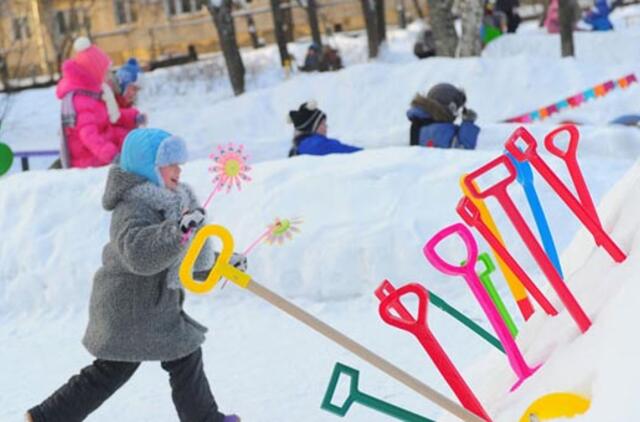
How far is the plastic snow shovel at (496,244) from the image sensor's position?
170 cm

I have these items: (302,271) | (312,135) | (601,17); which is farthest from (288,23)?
(302,271)

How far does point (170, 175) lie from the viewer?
3.81m

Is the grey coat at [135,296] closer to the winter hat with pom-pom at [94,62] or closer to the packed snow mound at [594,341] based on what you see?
the packed snow mound at [594,341]

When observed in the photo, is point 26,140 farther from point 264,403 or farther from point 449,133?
point 264,403

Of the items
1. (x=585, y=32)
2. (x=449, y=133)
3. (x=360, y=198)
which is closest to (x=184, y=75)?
(x=585, y=32)

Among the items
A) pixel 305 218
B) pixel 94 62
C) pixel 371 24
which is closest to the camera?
pixel 305 218

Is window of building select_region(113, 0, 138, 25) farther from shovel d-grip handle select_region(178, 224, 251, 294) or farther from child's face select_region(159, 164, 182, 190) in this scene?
shovel d-grip handle select_region(178, 224, 251, 294)

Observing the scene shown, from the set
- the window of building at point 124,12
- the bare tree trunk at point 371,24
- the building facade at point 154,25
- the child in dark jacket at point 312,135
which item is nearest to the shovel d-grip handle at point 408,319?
the child in dark jacket at point 312,135

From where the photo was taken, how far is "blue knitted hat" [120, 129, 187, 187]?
3.71 metres

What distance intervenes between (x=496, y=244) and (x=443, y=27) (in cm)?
1601

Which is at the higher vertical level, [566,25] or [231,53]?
[566,25]

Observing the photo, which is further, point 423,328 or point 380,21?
point 380,21

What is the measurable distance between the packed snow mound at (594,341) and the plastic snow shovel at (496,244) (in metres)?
0.03

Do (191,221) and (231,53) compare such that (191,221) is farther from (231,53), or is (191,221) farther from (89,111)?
(231,53)
